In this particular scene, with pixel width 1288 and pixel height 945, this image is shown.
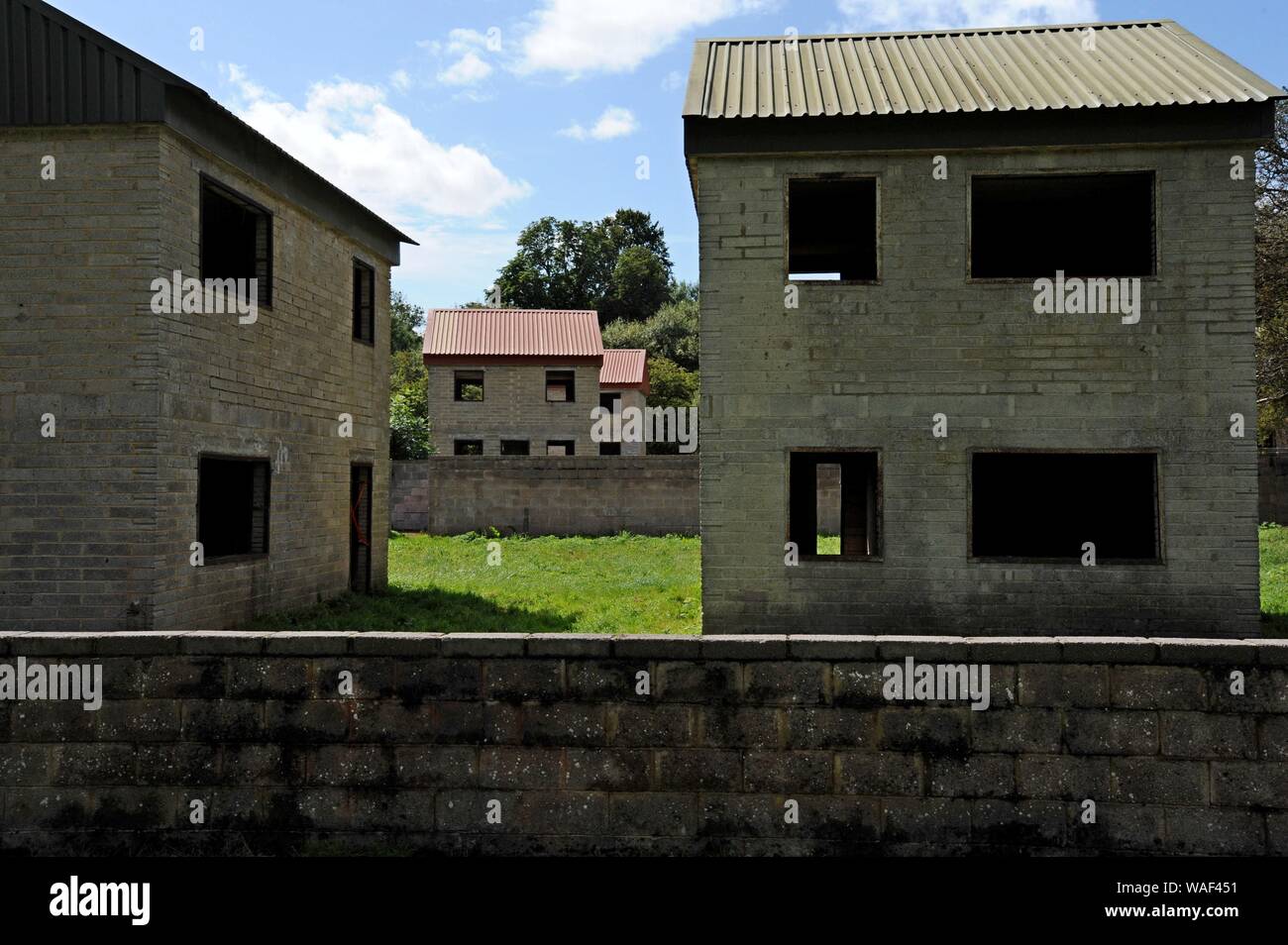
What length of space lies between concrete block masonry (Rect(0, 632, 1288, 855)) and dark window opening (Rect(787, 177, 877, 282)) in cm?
548

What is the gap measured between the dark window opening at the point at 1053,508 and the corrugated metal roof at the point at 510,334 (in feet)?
67.9

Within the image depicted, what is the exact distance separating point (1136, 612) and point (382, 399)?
1151 cm

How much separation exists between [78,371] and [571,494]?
14.6m

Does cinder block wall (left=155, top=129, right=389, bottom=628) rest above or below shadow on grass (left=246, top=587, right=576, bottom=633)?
above

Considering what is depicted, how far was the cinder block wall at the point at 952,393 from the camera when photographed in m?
9.30

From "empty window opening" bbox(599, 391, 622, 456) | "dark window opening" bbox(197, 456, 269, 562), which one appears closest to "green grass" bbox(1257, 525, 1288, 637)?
"dark window opening" bbox(197, 456, 269, 562)

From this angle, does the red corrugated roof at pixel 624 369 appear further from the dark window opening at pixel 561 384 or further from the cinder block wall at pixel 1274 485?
the cinder block wall at pixel 1274 485

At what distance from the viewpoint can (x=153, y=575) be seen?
900 cm

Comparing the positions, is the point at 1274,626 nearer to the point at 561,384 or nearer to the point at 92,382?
the point at 92,382

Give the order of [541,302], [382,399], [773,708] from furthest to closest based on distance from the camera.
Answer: [541,302] → [382,399] → [773,708]

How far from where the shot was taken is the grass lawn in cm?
1150

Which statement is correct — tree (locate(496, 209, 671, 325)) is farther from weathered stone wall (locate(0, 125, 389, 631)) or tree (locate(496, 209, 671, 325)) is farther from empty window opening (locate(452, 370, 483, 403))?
weathered stone wall (locate(0, 125, 389, 631))

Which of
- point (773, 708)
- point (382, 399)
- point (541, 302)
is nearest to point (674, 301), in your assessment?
point (541, 302)
